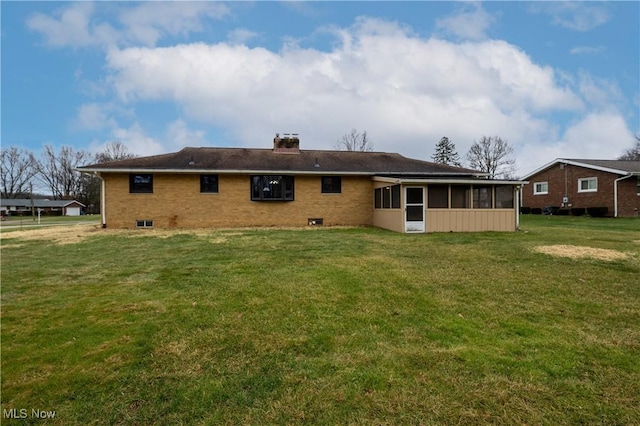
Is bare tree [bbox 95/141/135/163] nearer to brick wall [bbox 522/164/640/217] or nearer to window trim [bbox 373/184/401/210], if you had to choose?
window trim [bbox 373/184/401/210]

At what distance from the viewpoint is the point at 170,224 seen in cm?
1680

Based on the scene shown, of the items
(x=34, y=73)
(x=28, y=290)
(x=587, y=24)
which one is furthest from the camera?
(x=587, y=24)

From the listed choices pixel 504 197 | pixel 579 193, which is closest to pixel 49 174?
pixel 504 197

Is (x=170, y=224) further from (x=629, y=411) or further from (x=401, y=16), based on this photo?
(x=629, y=411)

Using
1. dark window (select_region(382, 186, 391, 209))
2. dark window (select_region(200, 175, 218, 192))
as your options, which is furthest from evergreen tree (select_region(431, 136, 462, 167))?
dark window (select_region(200, 175, 218, 192))

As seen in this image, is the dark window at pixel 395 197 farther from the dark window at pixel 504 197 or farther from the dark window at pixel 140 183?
the dark window at pixel 140 183

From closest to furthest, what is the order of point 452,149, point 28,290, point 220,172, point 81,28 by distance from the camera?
point 28,290 → point 81,28 → point 220,172 → point 452,149

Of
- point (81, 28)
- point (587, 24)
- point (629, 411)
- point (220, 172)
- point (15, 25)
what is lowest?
point (629, 411)

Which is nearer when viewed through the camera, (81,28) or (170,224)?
→ (81,28)

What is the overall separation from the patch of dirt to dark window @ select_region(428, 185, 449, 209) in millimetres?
5430

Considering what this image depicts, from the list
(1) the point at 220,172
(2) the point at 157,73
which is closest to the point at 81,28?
(2) the point at 157,73

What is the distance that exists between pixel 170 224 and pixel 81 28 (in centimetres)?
852

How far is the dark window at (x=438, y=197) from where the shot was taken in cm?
1455

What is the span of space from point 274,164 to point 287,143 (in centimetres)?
306
